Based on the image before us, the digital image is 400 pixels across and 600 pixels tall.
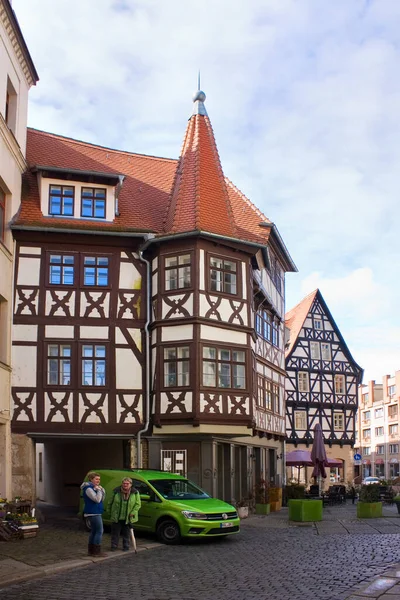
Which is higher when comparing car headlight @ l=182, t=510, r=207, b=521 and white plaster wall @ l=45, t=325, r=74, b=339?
white plaster wall @ l=45, t=325, r=74, b=339

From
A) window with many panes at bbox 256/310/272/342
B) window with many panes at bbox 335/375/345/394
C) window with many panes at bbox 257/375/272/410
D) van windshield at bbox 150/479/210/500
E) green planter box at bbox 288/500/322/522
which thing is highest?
window with many panes at bbox 256/310/272/342

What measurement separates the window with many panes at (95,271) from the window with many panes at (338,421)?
36273 millimetres

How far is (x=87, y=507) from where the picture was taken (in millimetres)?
14773

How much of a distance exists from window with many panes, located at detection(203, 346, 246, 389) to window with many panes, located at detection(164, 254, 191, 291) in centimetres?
221

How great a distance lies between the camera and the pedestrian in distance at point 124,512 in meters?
15.3

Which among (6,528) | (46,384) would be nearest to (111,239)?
(46,384)

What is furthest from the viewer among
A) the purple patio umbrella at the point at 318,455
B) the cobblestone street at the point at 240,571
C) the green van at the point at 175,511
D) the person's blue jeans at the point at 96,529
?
the purple patio umbrella at the point at 318,455

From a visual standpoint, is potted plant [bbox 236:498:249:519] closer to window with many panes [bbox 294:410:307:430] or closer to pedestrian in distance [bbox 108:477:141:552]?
pedestrian in distance [bbox 108:477:141:552]

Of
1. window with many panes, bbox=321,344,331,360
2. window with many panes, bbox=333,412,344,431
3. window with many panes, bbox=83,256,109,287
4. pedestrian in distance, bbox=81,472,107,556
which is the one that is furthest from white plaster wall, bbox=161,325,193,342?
window with many panes, bbox=333,412,344,431

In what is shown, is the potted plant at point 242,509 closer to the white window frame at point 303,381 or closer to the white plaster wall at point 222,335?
the white plaster wall at point 222,335

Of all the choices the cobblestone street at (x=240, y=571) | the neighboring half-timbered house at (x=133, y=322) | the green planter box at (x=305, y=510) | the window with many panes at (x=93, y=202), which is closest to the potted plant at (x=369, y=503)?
the green planter box at (x=305, y=510)

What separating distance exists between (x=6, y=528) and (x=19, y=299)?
8.29m

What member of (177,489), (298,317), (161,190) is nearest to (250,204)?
(161,190)

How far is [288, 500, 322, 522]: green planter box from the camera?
2289 cm
